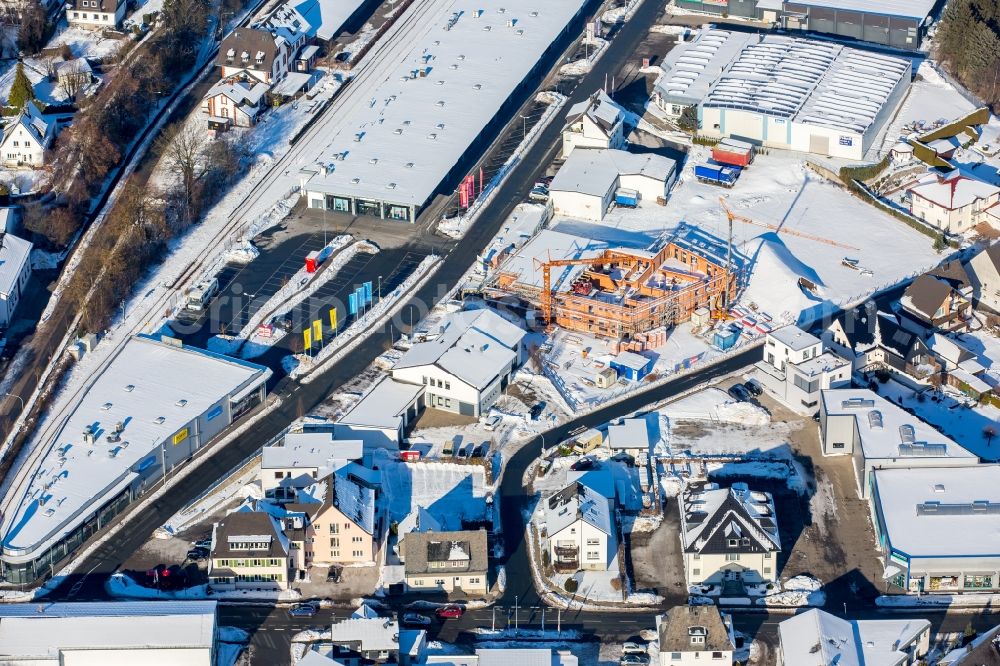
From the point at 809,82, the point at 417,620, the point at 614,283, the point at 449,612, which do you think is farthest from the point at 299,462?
the point at 809,82

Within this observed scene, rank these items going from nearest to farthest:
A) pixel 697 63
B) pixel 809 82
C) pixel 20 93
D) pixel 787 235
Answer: pixel 787 235 → pixel 20 93 → pixel 809 82 → pixel 697 63

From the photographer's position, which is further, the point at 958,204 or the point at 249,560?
the point at 958,204

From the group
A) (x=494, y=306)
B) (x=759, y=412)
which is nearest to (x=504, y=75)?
(x=494, y=306)

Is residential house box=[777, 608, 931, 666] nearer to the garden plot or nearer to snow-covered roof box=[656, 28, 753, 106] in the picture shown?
the garden plot

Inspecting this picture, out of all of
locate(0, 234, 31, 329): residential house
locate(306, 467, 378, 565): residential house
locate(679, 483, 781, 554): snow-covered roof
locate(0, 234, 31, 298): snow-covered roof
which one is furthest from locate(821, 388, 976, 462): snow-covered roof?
locate(0, 234, 31, 298): snow-covered roof

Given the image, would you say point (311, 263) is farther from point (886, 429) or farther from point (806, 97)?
point (806, 97)

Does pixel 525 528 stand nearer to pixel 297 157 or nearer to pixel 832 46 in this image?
pixel 297 157

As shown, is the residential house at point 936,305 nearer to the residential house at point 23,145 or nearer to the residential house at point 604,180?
the residential house at point 604,180
